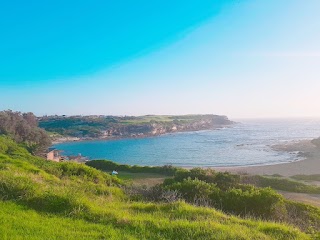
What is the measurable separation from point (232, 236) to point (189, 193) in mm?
9540

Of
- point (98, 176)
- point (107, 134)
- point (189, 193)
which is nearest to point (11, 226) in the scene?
point (189, 193)

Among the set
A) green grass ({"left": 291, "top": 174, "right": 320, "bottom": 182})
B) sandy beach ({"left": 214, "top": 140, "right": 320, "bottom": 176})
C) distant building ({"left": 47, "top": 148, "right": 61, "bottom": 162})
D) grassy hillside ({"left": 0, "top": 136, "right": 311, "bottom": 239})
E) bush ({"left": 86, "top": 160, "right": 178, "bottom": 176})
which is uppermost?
grassy hillside ({"left": 0, "top": 136, "right": 311, "bottom": 239})

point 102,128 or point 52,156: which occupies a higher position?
point 102,128

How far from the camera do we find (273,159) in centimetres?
6625

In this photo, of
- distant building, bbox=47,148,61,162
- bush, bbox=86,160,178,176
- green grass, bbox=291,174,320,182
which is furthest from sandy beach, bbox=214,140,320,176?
distant building, bbox=47,148,61,162

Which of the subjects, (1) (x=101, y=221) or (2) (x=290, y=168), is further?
(2) (x=290, y=168)

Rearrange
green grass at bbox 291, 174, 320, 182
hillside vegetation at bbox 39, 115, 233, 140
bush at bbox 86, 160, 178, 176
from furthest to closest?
hillside vegetation at bbox 39, 115, 233, 140, bush at bbox 86, 160, 178, 176, green grass at bbox 291, 174, 320, 182

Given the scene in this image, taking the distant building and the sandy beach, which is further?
the distant building

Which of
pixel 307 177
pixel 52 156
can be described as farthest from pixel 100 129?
pixel 307 177

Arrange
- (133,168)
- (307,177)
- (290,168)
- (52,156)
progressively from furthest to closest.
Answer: (52,156) < (290,168) < (133,168) < (307,177)

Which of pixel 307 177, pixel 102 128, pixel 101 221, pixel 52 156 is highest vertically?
pixel 101 221

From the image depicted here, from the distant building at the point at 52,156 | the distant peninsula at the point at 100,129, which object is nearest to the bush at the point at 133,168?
the distant building at the point at 52,156

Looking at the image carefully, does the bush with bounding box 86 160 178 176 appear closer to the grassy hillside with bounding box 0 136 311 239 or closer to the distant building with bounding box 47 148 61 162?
the distant building with bounding box 47 148 61 162

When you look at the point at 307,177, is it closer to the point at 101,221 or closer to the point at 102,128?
the point at 101,221
